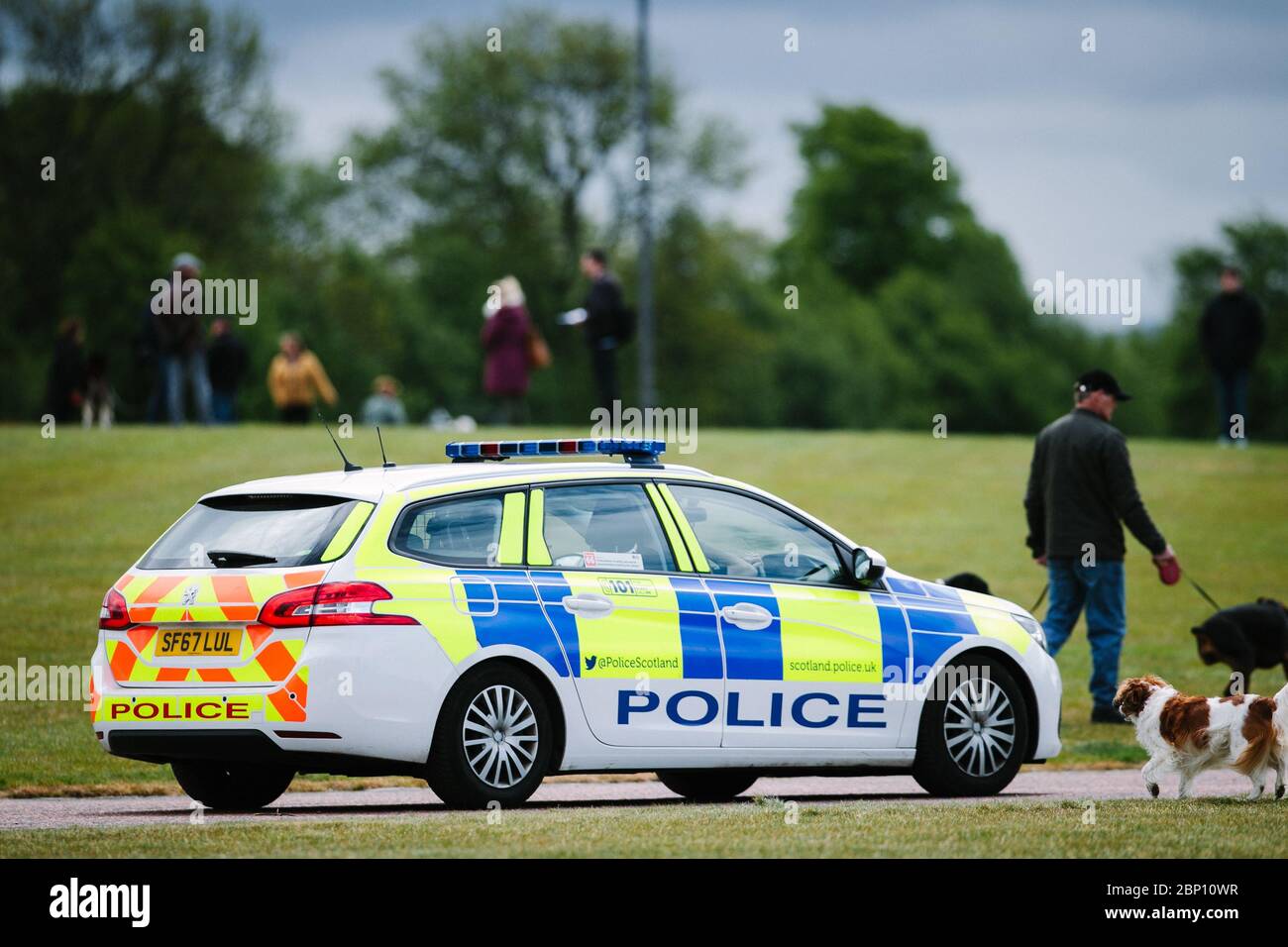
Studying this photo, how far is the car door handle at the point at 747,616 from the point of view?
10.3m

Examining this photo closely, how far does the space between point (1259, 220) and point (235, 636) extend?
67.7 metres

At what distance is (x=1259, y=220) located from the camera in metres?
72.6

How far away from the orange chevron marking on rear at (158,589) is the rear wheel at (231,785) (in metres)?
1.27

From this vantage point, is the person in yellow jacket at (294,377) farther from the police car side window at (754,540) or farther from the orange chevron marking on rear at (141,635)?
the orange chevron marking on rear at (141,635)

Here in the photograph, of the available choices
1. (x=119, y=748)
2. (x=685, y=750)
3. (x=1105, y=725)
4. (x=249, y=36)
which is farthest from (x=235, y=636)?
(x=249, y=36)

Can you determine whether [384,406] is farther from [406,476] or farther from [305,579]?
[305,579]

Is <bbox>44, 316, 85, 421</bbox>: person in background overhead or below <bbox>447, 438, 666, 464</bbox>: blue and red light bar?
→ overhead

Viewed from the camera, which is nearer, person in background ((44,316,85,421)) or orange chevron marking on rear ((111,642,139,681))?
orange chevron marking on rear ((111,642,139,681))

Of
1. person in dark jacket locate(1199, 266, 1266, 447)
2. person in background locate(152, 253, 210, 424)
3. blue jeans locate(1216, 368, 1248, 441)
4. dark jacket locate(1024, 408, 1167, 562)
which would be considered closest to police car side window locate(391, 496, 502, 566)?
dark jacket locate(1024, 408, 1167, 562)

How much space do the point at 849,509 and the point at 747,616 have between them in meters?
14.3

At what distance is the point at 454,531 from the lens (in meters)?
9.78

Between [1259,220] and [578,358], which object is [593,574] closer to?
[578,358]

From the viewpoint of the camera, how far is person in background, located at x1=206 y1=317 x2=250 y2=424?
30212 mm
